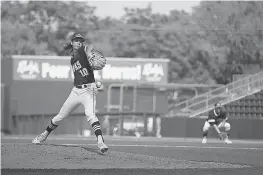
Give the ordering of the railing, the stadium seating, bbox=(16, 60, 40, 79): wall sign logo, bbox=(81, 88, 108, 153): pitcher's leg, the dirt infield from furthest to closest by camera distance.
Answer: bbox=(16, 60, 40, 79): wall sign logo
the railing
the stadium seating
bbox=(81, 88, 108, 153): pitcher's leg
the dirt infield

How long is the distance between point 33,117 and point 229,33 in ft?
56.6

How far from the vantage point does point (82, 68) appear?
13141 millimetres

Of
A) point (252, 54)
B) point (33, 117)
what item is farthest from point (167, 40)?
point (33, 117)

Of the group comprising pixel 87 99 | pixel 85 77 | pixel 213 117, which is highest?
pixel 85 77

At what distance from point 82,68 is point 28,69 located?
3445 cm

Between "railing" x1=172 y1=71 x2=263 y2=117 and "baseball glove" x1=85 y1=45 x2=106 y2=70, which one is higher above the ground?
"baseball glove" x1=85 y1=45 x2=106 y2=70

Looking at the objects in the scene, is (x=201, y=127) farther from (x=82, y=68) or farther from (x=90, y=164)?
(x=90, y=164)

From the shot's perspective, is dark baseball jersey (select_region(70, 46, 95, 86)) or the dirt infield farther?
dark baseball jersey (select_region(70, 46, 95, 86))

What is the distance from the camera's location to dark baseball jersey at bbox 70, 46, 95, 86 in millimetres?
13117

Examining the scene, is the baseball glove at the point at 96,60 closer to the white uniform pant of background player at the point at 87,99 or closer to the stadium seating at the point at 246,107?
the white uniform pant of background player at the point at 87,99

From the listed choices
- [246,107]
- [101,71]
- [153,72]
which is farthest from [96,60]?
[153,72]

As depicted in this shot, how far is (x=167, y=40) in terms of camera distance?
6644cm

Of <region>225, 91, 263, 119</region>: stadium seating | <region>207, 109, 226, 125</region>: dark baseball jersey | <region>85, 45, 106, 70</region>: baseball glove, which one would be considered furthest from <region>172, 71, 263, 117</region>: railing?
Answer: <region>85, 45, 106, 70</region>: baseball glove

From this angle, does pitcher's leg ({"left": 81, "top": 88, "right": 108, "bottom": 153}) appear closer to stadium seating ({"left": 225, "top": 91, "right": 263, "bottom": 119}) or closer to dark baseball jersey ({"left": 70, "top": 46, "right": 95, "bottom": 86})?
dark baseball jersey ({"left": 70, "top": 46, "right": 95, "bottom": 86})
